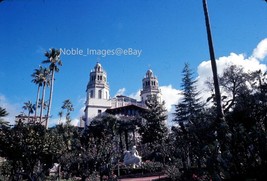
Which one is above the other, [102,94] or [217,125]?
[102,94]

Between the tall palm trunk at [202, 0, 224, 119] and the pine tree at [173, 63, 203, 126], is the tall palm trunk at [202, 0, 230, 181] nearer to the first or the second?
the tall palm trunk at [202, 0, 224, 119]

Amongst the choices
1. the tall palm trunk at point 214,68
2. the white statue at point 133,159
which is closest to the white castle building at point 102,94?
the white statue at point 133,159

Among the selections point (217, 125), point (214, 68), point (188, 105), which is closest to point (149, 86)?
point (188, 105)

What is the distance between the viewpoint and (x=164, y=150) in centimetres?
2697

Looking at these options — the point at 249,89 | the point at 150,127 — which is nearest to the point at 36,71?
the point at 150,127

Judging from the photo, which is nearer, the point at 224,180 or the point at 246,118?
the point at 224,180

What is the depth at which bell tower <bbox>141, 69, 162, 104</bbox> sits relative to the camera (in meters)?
83.6

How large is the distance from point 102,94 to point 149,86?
17.0m

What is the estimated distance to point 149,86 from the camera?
8462cm

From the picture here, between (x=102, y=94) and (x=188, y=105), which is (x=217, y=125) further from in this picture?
(x=102, y=94)

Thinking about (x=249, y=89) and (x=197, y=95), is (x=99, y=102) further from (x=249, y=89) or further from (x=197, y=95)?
(x=249, y=89)

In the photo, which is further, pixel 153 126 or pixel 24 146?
pixel 153 126

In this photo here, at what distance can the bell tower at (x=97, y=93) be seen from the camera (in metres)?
66.9

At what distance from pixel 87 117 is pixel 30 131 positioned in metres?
44.1
